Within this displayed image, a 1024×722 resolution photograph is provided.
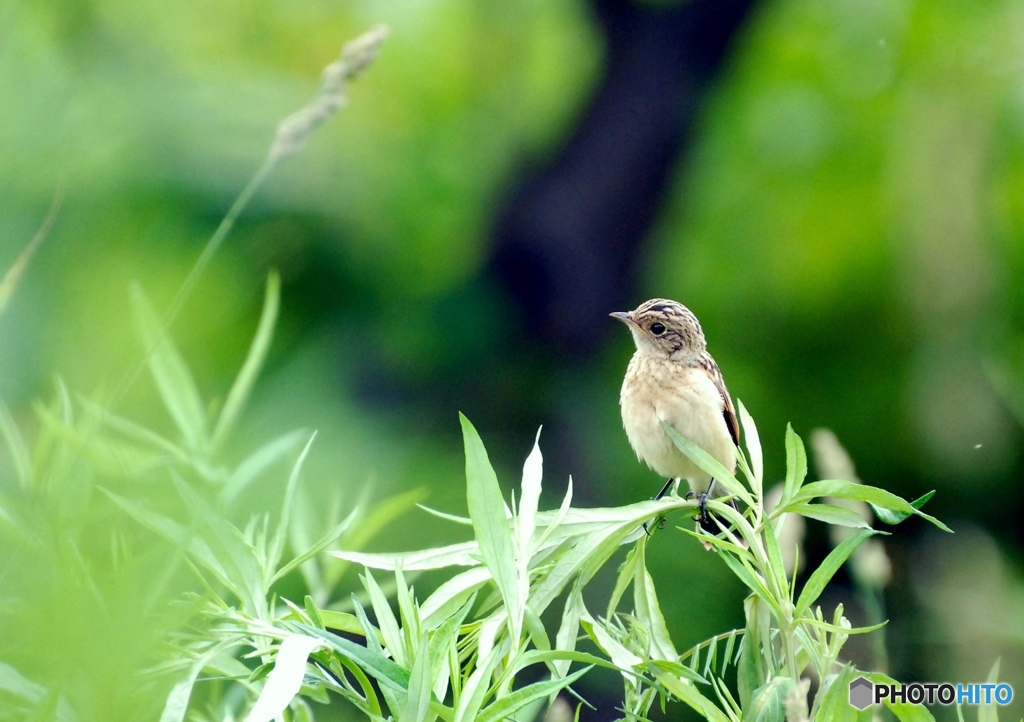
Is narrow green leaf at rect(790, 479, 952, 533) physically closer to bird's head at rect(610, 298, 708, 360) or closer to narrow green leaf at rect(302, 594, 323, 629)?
narrow green leaf at rect(302, 594, 323, 629)

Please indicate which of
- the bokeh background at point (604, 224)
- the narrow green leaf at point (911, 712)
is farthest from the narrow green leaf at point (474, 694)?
the bokeh background at point (604, 224)

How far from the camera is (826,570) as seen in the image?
93 centimetres

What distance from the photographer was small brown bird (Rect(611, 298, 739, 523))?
6.20 feet

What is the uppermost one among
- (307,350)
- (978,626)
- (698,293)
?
(698,293)

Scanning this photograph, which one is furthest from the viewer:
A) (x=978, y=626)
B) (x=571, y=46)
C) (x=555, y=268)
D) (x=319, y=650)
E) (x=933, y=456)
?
(x=571, y=46)

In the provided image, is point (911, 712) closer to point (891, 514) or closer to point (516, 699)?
point (891, 514)

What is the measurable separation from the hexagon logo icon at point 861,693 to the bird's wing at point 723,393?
92 cm

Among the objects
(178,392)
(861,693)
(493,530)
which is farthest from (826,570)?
(178,392)

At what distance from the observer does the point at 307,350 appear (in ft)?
13.3

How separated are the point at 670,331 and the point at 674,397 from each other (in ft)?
0.66

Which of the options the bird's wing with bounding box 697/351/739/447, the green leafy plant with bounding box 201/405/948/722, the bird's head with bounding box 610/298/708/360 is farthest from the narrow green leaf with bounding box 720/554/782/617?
Answer: the bird's head with bounding box 610/298/708/360

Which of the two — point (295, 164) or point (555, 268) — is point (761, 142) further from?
point (295, 164)

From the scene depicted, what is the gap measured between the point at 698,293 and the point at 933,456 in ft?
4.35

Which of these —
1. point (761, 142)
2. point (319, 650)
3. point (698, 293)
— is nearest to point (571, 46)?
point (761, 142)
